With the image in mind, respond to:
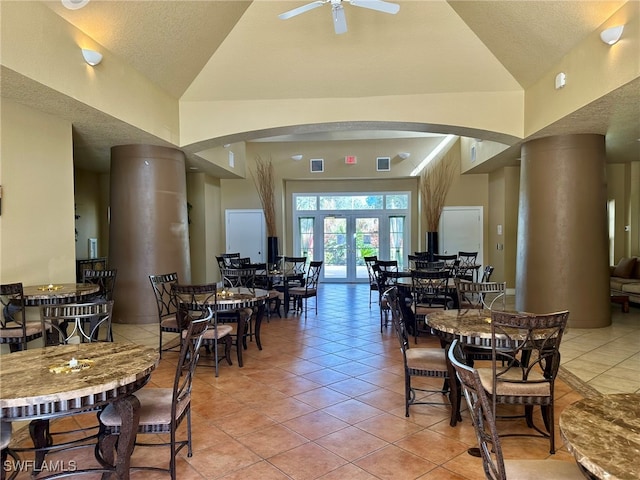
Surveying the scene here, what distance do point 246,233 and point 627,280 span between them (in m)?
8.17

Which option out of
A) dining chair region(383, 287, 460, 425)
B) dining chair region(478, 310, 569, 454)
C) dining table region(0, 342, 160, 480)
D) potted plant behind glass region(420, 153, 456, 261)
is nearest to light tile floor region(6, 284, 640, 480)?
dining chair region(383, 287, 460, 425)

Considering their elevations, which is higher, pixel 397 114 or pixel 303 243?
pixel 397 114

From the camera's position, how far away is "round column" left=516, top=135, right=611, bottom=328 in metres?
6.01

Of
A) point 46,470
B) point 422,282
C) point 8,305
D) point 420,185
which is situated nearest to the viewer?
point 46,470

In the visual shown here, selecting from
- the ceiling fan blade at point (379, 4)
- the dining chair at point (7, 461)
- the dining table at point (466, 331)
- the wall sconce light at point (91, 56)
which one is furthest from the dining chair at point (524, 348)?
the wall sconce light at point (91, 56)

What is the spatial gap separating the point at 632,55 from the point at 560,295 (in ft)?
11.0

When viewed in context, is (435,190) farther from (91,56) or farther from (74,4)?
(74,4)

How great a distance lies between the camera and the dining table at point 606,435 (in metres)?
1.29

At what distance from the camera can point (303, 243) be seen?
11719 millimetres

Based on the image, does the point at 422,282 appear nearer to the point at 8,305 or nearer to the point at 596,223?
the point at 596,223

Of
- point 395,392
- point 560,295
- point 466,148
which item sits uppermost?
point 466,148

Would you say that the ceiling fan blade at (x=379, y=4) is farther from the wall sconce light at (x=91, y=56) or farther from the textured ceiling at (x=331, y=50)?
the wall sconce light at (x=91, y=56)

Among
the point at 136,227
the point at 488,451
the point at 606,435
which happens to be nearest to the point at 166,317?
the point at 136,227

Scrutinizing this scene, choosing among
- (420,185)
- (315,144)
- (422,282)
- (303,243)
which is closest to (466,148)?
(420,185)
